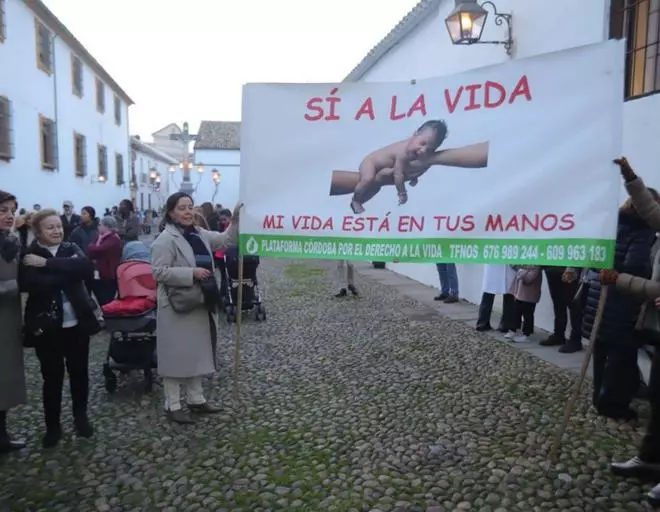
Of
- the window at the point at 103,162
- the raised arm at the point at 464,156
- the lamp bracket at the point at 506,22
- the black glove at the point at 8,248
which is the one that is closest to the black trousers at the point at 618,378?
the raised arm at the point at 464,156

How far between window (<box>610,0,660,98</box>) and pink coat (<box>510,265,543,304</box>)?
85.4 inches

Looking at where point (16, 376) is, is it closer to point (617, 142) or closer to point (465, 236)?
point (465, 236)

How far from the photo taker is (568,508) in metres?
3.06

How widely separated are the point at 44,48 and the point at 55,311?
17.7 metres

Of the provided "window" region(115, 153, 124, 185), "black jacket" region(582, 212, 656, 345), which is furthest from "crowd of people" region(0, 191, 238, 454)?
"window" region(115, 153, 124, 185)

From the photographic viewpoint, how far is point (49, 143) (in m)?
18.3

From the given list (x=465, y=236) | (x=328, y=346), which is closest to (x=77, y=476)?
(x=465, y=236)

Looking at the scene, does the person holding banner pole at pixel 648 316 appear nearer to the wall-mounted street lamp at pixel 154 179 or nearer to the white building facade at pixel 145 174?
the white building facade at pixel 145 174

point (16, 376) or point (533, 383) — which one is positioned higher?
point (16, 376)

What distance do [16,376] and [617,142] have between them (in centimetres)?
420

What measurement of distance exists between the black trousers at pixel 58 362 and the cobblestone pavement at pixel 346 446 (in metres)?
0.31

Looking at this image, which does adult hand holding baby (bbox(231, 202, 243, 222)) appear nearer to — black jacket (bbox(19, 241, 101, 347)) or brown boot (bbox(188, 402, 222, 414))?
black jacket (bbox(19, 241, 101, 347))

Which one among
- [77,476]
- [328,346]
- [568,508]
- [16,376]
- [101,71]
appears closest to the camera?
[568,508]

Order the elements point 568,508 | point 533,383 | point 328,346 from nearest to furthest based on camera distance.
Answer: point 568,508
point 533,383
point 328,346
